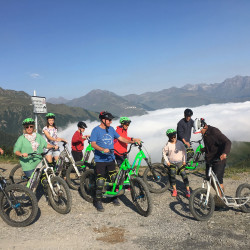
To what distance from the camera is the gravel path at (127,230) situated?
16.4ft

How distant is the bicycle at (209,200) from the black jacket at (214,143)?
355 millimetres

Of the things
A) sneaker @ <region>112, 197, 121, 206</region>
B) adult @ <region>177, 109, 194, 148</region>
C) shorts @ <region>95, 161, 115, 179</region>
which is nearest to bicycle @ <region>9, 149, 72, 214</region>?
shorts @ <region>95, 161, 115, 179</region>

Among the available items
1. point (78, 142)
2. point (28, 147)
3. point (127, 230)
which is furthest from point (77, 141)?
point (127, 230)

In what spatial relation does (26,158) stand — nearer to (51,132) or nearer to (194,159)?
(51,132)

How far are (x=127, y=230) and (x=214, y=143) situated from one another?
3.65m

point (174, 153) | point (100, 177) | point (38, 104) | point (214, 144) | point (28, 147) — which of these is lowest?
point (100, 177)

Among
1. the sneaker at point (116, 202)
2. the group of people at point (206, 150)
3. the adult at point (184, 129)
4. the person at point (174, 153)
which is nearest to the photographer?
the group of people at point (206, 150)

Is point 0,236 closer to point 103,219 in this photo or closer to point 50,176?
point 50,176

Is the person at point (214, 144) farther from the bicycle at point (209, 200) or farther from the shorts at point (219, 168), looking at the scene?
the bicycle at point (209, 200)

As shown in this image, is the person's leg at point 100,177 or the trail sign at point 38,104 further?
the trail sign at point 38,104

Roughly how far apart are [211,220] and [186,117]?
195 inches

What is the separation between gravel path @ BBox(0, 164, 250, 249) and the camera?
196 inches

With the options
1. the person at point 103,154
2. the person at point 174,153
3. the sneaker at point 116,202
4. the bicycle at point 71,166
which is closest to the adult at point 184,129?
the person at point 174,153

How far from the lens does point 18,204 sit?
19.5ft
